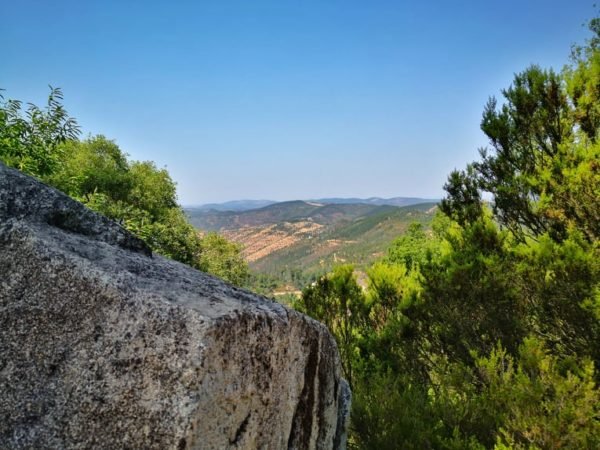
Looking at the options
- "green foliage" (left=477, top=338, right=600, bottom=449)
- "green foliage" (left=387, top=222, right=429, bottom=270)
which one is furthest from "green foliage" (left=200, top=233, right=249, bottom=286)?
"green foliage" (left=477, top=338, right=600, bottom=449)

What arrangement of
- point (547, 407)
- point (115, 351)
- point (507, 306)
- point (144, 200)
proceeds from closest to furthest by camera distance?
point (115, 351) < point (547, 407) < point (507, 306) < point (144, 200)

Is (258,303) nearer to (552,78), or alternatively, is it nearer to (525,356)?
(525,356)

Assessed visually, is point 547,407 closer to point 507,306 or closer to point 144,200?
point 507,306

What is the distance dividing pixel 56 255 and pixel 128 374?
117 cm

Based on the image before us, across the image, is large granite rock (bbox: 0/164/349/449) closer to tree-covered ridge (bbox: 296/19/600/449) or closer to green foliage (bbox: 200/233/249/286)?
tree-covered ridge (bbox: 296/19/600/449)

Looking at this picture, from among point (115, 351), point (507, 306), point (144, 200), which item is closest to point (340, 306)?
point (507, 306)

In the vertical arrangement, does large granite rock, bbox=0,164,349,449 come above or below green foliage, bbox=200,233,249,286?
above

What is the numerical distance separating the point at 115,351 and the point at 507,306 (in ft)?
36.1

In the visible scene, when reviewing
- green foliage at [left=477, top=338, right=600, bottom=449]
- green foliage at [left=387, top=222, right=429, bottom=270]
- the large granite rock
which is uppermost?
the large granite rock

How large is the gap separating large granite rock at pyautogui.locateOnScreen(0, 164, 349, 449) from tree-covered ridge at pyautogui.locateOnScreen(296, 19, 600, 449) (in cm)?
583

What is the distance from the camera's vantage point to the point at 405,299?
46.6ft

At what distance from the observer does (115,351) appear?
3.08 m

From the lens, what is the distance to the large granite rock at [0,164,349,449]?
9.71ft

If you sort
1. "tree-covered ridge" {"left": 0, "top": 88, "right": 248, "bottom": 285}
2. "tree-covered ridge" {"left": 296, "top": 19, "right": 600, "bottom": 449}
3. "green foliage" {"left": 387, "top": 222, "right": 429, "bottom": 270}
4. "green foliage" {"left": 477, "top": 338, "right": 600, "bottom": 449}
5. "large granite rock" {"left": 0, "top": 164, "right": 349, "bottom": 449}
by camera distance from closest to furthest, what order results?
"large granite rock" {"left": 0, "top": 164, "right": 349, "bottom": 449}, "green foliage" {"left": 477, "top": 338, "right": 600, "bottom": 449}, "tree-covered ridge" {"left": 296, "top": 19, "right": 600, "bottom": 449}, "tree-covered ridge" {"left": 0, "top": 88, "right": 248, "bottom": 285}, "green foliage" {"left": 387, "top": 222, "right": 429, "bottom": 270}
